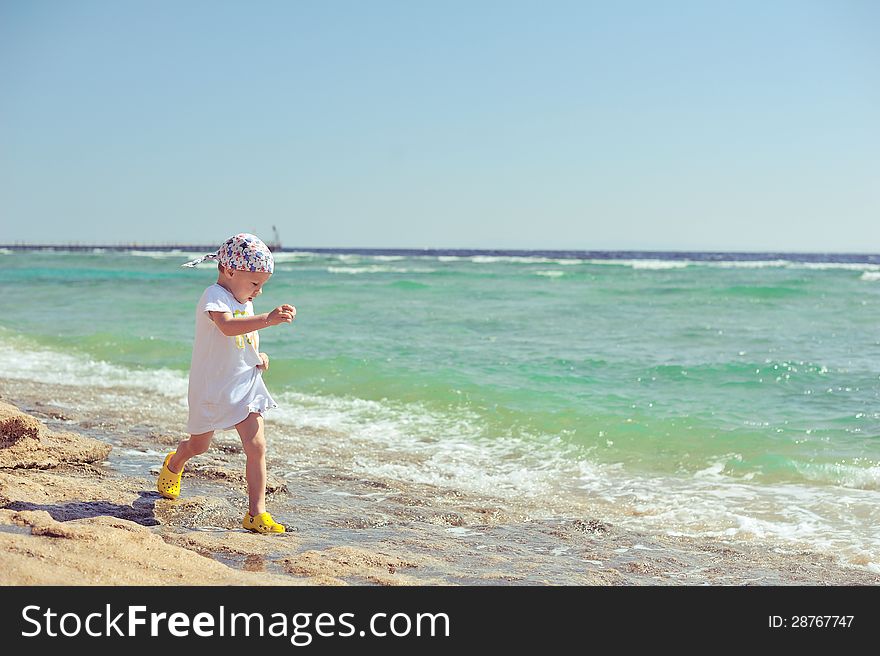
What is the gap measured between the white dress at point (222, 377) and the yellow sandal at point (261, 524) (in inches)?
19.4

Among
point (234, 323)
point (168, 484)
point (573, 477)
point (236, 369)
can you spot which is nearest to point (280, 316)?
point (234, 323)

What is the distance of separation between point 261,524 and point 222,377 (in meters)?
0.80

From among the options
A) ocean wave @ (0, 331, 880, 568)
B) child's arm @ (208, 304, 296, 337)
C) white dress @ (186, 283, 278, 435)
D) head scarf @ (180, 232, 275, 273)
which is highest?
head scarf @ (180, 232, 275, 273)

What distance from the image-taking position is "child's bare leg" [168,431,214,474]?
443 centimetres

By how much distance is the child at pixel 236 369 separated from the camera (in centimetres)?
415

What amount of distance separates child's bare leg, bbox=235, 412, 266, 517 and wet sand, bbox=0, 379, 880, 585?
0.64 feet

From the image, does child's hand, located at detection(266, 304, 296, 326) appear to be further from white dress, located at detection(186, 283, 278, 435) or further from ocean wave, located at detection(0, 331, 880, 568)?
ocean wave, located at detection(0, 331, 880, 568)

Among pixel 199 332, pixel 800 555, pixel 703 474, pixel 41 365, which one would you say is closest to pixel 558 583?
pixel 800 555

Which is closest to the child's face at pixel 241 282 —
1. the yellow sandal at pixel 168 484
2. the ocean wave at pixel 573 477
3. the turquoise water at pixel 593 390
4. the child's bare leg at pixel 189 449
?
the child's bare leg at pixel 189 449

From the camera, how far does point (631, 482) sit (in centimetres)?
617

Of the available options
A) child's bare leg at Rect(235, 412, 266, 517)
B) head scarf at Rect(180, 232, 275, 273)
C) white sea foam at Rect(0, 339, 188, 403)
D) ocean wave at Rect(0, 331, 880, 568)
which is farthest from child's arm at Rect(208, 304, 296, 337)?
white sea foam at Rect(0, 339, 188, 403)

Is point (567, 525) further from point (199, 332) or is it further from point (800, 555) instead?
point (199, 332)

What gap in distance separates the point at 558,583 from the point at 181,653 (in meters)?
1.77

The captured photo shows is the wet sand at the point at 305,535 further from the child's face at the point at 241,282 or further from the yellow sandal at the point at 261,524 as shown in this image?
the child's face at the point at 241,282
